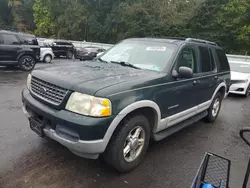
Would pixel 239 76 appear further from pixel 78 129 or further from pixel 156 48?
pixel 78 129

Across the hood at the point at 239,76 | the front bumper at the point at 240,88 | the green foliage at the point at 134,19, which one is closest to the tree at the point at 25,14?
the green foliage at the point at 134,19

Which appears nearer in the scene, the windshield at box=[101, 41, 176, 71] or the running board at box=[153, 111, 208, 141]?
the running board at box=[153, 111, 208, 141]

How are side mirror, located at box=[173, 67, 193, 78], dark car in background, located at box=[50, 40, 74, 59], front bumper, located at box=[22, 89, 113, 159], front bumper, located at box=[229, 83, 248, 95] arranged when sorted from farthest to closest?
1. dark car in background, located at box=[50, 40, 74, 59]
2. front bumper, located at box=[229, 83, 248, 95]
3. side mirror, located at box=[173, 67, 193, 78]
4. front bumper, located at box=[22, 89, 113, 159]

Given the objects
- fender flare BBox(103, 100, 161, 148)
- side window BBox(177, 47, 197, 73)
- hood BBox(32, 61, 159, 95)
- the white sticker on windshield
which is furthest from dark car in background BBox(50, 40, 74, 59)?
fender flare BBox(103, 100, 161, 148)

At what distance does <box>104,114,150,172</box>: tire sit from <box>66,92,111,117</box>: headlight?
15.5 inches

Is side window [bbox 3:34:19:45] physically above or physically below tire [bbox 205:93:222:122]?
above

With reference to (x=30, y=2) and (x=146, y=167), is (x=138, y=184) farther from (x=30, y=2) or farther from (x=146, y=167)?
(x=30, y=2)

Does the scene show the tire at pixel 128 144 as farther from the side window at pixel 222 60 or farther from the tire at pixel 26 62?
the tire at pixel 26 62

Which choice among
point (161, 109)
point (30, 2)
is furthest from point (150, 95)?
point (30, 2)

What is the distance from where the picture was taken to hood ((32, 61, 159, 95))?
263 centimetres

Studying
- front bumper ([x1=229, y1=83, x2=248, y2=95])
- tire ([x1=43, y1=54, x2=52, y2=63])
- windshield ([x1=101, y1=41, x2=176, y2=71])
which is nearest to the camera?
windshield ([x1=101, y1=41, x2=176, y2=71])

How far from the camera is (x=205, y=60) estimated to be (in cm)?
462

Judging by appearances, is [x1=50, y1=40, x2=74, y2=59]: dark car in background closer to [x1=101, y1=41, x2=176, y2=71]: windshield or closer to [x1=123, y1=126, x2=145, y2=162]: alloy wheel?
[x1=101, y1=41, x2=176, y2=71]: windshield

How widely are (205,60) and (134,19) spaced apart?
1142 inches
